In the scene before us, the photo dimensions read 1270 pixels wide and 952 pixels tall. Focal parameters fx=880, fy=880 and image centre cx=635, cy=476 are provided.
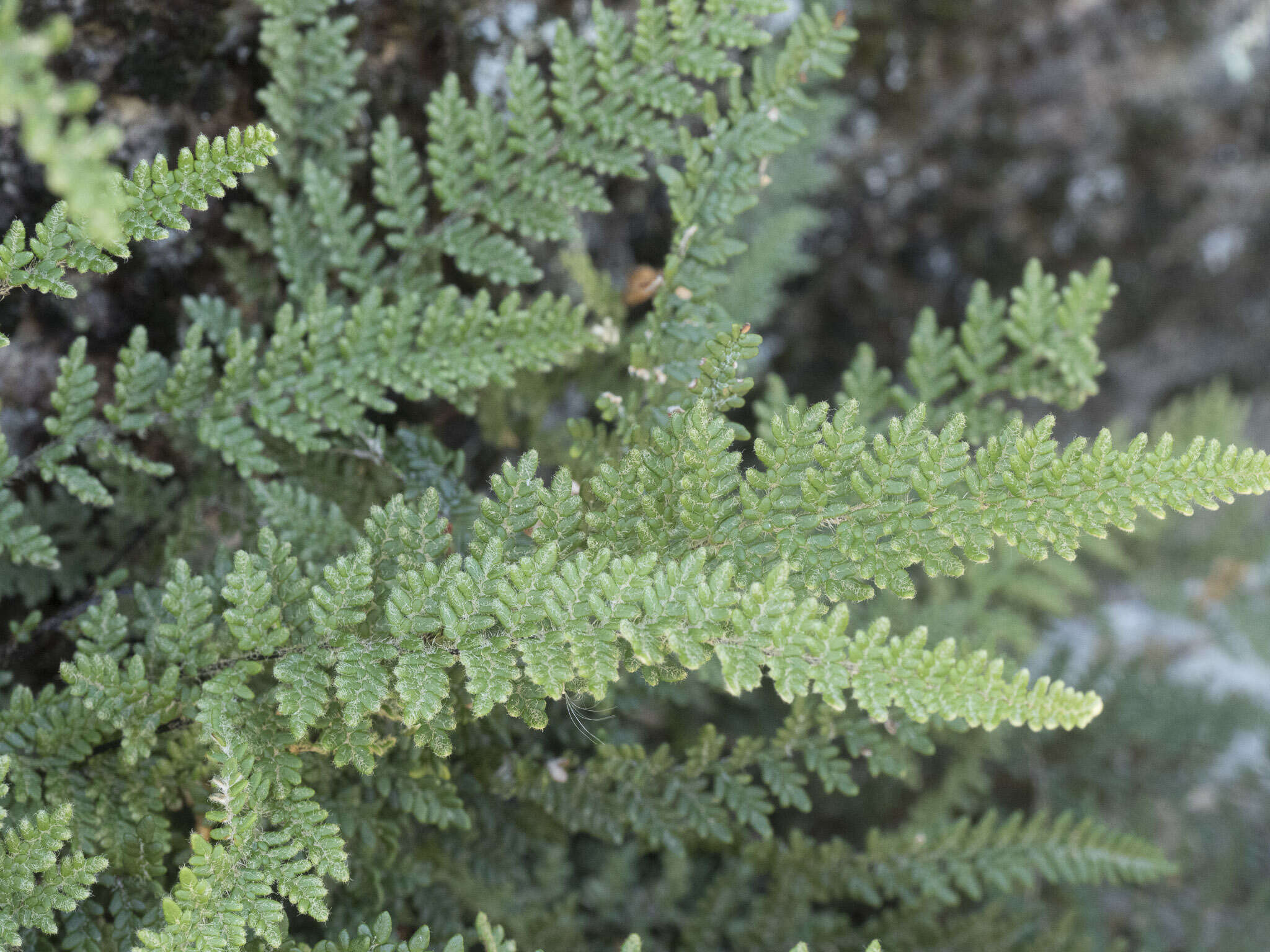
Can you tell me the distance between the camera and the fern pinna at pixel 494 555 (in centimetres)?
95

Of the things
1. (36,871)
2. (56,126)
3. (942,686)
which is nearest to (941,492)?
(942,686)

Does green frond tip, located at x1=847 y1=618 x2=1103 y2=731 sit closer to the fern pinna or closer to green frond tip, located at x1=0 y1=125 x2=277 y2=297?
the fern pinna

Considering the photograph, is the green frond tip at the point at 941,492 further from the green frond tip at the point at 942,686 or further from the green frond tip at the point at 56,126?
the green frond tip at the point at 56,126

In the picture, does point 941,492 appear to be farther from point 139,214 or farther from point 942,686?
point 139,214

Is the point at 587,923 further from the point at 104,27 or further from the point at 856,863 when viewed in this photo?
the point at 104,27

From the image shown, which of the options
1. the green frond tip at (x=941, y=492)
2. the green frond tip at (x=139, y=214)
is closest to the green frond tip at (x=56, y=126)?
the green frond tip at (x=139, y=214)

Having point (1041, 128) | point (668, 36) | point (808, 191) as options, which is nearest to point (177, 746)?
point (668, 36)

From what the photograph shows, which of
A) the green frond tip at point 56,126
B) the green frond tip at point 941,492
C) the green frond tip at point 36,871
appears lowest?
the green frond tip at point 36,871

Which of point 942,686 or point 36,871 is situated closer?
point 942,686

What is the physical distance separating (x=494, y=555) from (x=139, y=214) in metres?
0.55

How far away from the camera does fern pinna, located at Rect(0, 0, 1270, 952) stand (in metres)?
0.95

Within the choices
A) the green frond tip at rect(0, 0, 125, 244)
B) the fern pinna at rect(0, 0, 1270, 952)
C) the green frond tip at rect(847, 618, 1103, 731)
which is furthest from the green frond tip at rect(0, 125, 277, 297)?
the green frond tip at rect(847, 618, 1103, 731)

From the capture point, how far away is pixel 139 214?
98cm

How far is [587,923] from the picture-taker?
1741mm
